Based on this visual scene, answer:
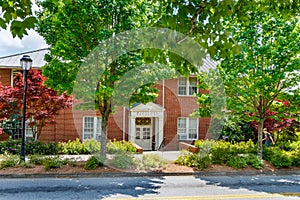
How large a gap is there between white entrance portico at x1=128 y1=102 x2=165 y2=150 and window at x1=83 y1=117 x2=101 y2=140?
77.9 inches

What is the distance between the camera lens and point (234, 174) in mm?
10734

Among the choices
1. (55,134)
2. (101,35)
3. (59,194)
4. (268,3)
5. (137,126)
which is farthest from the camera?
(137,126)

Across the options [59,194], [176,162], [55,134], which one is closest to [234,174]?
[176,162]

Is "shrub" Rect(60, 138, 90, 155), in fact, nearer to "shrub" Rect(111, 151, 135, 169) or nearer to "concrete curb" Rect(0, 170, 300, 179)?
"shrub" Rect(111, 151, 135, 169)

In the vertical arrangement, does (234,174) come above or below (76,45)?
below

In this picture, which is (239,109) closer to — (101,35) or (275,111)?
(275,111)

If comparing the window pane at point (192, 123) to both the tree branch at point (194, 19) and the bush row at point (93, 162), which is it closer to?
the bush row at point (93, 162)

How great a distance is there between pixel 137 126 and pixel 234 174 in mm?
7821

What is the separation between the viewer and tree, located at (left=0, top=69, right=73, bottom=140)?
12.3 metres

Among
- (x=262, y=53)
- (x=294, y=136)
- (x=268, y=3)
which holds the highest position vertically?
(x=262, y=53)

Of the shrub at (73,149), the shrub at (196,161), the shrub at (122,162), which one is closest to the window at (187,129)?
the shrub at (196,161)

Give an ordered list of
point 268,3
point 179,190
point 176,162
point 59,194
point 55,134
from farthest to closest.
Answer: point 55,134
point 176,162
point 179,190
point 59,194
point 268,3

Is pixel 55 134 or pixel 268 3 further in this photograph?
pixel 55 134

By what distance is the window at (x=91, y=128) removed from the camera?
16.6m
